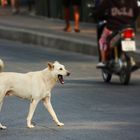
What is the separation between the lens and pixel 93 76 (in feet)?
54.5

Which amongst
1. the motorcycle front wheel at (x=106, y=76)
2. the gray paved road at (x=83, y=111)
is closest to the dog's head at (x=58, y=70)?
the gray paved road at (x=83, y=111)

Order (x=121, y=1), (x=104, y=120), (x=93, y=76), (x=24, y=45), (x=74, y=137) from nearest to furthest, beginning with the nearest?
(x=74, y=137) → (x=104, y=120) → (x=121, y=1) → (x=93, y=76) → (x=24, y=45)

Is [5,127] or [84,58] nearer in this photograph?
[5,127]

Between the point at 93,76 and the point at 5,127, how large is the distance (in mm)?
6801

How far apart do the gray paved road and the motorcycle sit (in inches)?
7.6

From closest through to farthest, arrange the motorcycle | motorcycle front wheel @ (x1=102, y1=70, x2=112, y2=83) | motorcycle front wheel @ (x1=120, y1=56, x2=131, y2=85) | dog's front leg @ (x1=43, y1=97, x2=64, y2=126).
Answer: dog's front leg @ (x1=43, y1=97, x2=64, y2=126), motorcycle front wheel @ (x1=120, y1=56, x2=131, y2=85), the motorcycle, motorcycle front wheel @ (x1=102, y1=70, x2=112, y2=83)

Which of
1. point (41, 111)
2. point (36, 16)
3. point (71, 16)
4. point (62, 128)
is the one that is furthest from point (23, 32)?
point (62, 128)

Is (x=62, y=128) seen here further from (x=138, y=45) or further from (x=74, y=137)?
(x=138, y=45)

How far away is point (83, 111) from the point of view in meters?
11.5

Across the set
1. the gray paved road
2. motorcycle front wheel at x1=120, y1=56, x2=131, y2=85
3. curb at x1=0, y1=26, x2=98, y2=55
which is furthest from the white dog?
curb at x1=0, y1=26, x2=98, y2=55

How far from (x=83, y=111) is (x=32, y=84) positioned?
1.92 metres

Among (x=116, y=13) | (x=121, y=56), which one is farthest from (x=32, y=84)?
(x=116, y=13)

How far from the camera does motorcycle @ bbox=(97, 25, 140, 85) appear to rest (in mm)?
15080

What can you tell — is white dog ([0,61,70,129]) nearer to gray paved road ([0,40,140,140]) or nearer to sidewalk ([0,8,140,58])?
gray paved road ([0,40,140,140])
